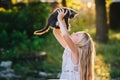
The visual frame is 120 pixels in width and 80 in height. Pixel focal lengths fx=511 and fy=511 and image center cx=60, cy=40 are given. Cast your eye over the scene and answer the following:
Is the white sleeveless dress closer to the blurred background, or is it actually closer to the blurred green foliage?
the blurred background

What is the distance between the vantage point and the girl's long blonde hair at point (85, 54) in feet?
17.1

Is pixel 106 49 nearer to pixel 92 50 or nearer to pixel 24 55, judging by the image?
pixel 24 55

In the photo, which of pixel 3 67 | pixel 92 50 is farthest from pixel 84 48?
pixel 3 67

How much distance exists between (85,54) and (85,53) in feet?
0.03

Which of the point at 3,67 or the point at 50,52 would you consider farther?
the point at 50,52

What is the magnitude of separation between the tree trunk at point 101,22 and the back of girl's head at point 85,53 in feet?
33.2

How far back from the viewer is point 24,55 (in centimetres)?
1223

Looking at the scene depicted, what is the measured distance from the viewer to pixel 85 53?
17.1ft

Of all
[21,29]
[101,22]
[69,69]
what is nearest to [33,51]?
[21,29]

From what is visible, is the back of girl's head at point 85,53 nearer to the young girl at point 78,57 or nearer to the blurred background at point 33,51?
the young girl at point 78,57

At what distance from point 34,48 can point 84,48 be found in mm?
7198

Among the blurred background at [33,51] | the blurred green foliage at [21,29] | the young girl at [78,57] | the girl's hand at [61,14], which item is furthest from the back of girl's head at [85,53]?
the blurred green foliage at [21,29]

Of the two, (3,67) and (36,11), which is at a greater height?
(36,11)

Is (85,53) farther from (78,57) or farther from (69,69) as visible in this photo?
(69,69)
